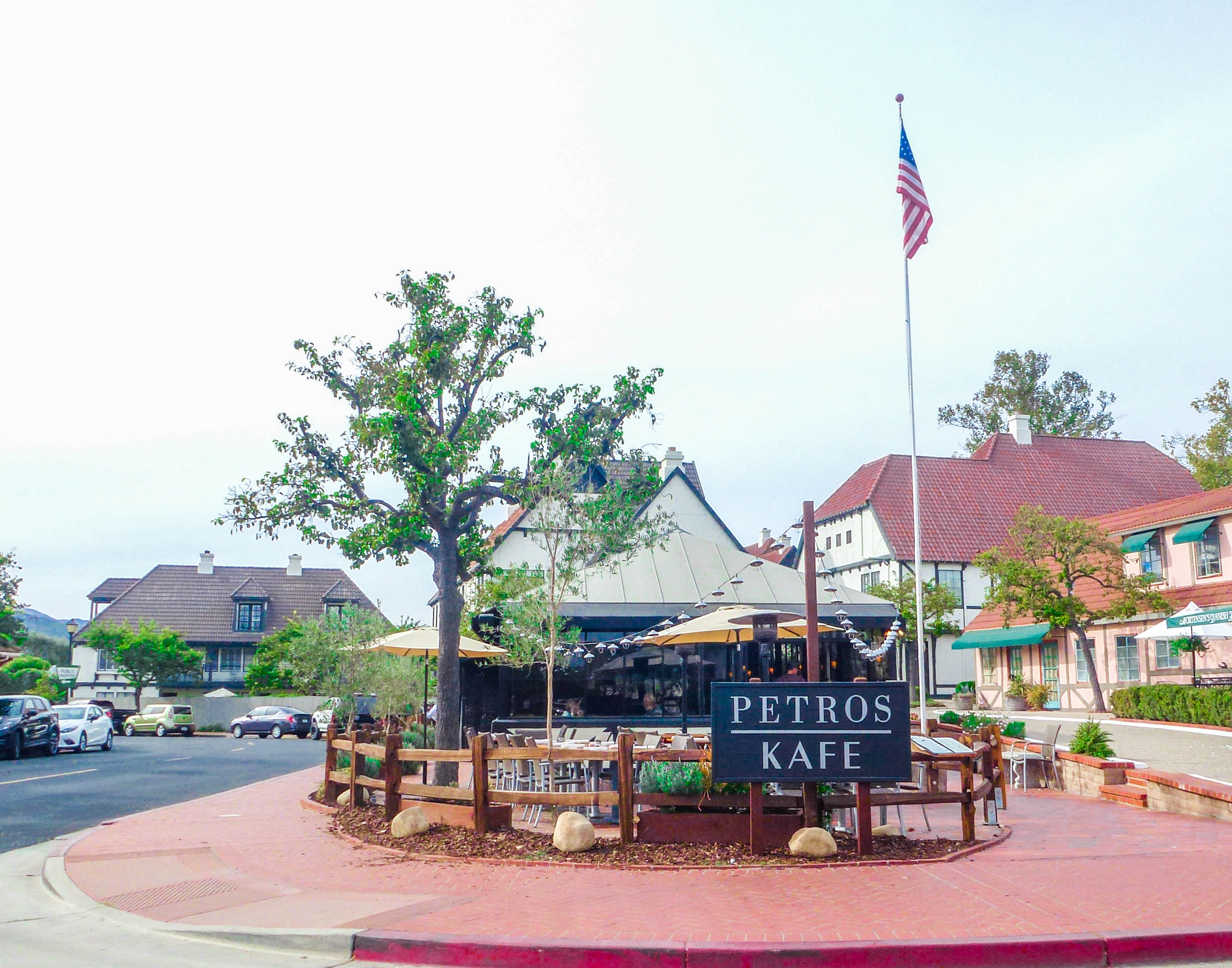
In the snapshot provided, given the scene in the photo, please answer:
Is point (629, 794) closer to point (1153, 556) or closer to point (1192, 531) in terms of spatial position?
point (1192, 531)

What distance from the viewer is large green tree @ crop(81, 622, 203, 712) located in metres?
49.1

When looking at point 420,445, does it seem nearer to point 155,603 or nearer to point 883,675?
point 883,675

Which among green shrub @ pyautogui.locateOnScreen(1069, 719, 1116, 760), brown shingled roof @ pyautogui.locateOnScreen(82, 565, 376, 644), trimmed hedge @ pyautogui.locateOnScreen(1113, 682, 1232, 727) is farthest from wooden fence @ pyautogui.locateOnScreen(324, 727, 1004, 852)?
brown shingled roof @ pyautogui.locateOnScreen(82, 565, 376, 644)

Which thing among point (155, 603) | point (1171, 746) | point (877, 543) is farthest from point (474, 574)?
point (155, 603)

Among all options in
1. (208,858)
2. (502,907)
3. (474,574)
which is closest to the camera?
(502,907)

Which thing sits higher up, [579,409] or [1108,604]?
[579,409]

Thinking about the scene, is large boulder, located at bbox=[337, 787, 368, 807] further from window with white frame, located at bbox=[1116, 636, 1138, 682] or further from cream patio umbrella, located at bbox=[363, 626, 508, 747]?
window with white frame, located at bbox=[1116, 636, 1138, 682]

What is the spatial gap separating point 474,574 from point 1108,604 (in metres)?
21.6

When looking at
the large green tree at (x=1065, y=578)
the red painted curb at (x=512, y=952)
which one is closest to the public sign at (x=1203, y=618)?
the large green tree at (x=1065, y=578)

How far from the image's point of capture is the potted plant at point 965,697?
3603 cm

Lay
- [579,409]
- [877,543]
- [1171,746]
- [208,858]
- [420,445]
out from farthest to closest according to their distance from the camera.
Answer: [877,543] < [1171,746] < [579,409] < [420,445] < [208,858]

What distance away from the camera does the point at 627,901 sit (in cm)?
777

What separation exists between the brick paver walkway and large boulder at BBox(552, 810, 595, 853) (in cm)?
56

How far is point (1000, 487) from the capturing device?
46.0 m
